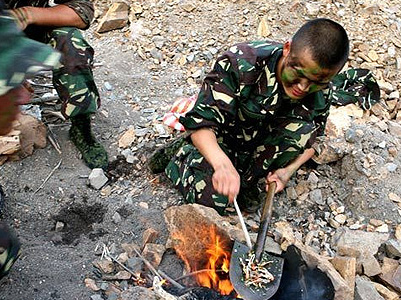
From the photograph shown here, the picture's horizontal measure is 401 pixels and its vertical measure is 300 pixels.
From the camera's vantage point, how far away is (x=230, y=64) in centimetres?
306

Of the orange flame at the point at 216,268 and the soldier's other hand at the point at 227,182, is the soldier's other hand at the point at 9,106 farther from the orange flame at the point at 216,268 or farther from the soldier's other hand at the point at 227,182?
the orange flame at the point at 216,268

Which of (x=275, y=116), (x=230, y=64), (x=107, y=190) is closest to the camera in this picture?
(x=230, y=64)

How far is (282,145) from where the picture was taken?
10.9ft

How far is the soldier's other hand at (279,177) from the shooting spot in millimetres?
3189

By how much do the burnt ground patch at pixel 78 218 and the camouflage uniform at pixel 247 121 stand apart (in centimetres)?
50

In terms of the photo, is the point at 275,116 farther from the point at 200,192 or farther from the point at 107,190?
the point at 107,190

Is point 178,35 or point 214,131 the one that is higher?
point 214,131

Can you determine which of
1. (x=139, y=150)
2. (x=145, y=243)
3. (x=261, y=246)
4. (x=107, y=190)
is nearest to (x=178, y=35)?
(x=139, y=150)

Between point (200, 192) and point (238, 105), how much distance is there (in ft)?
1.79

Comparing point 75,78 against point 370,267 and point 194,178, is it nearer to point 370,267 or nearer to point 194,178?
point 194,178

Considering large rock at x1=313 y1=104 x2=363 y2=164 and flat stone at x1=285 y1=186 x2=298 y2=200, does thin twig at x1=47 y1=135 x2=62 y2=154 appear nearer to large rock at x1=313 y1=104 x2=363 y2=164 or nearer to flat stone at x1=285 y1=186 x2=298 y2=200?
flat stone at x1=285 y1=186 x2=298 y2=200

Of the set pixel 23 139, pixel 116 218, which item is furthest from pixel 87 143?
pixel 116 218

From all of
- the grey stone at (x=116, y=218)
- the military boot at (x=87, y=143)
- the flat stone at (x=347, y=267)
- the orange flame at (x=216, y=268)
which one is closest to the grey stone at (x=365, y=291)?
the flat stone at (x=347, y=267)

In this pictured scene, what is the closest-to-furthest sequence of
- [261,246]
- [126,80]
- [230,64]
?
[261,246] < [230,64] < [126,80]
